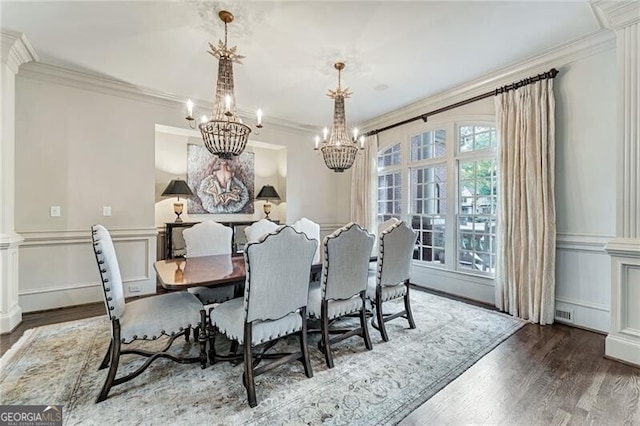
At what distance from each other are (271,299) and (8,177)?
3097 millimetres

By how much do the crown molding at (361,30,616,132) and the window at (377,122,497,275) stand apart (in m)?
0.39

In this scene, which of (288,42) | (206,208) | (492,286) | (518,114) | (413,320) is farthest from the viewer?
(206,208)

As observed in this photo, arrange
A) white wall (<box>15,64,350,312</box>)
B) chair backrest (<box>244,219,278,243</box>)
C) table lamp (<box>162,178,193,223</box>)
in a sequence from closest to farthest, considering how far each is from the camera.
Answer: white wall (<box>15,64,350,312</box>) → chair backrest (<box>244,219,278,243</box>) → table lamp (<box>162,178,193,223</box>)

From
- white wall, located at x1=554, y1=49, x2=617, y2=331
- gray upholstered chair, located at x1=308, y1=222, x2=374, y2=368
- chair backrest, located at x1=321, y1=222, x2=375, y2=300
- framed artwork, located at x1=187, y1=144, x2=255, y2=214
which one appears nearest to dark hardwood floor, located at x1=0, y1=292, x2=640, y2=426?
white wall, located at x1=554, y1=49, x2=617, y2=331

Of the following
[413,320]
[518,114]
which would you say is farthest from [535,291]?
Answer: [518,114]

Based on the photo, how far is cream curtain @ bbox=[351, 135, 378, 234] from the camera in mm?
5082

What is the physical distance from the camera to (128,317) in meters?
1.88

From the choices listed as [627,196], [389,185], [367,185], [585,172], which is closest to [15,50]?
[367,185]

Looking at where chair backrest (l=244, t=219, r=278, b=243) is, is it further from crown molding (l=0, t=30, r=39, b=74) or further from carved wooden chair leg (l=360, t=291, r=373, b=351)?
crown molding (l=0, t=30, r=39, b=74)

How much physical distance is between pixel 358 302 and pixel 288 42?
8.09 ft

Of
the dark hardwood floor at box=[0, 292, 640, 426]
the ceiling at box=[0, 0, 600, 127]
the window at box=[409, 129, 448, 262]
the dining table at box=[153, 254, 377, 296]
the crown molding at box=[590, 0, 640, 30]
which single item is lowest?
the dark hardwood floor at box=[0, 292, 640, 426]

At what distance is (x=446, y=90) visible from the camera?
3.90m

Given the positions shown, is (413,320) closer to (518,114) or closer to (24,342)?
(518,114)

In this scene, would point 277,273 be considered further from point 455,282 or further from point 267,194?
point 267,194
